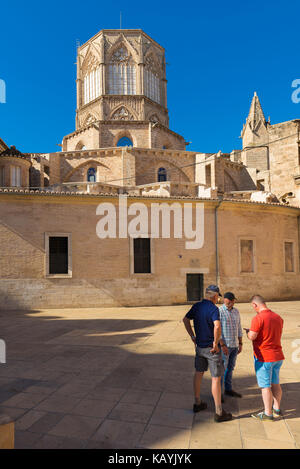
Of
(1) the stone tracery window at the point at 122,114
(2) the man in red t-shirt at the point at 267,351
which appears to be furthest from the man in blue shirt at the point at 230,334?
(1) the stone tracery window at the point at 122,114

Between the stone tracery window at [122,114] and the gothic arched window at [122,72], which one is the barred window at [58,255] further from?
the gothic arched window at [122,72]

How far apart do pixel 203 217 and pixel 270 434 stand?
13531 millimetres

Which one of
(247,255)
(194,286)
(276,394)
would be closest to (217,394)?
(276,394)

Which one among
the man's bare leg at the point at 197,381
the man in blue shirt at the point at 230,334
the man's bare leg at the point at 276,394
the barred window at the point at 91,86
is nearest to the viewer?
the man's bare leg at the point at 276,394

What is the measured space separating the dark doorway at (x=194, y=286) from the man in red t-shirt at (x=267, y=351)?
12444mm

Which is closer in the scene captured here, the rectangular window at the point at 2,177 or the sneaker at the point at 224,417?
the sneaker at the point at 224,417

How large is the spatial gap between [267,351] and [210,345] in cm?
71

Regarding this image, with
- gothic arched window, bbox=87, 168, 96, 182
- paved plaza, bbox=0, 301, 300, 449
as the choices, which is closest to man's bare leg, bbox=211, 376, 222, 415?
paved plaza, bbox=0, 301, 300, 449

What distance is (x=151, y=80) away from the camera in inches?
1553

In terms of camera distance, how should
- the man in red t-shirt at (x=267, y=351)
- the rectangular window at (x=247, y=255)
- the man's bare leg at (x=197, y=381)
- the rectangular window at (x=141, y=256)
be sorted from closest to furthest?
1. the man in red t-shirt at (x=267, y=351)
2. the man's bare leg at (x=197, y=381)
3. the rectangular window at (x=141, y=256)
4. the rectangular window at (x=247, y=255)

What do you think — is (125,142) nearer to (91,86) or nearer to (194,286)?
(91,86)

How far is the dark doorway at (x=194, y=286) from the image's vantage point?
16.4m
